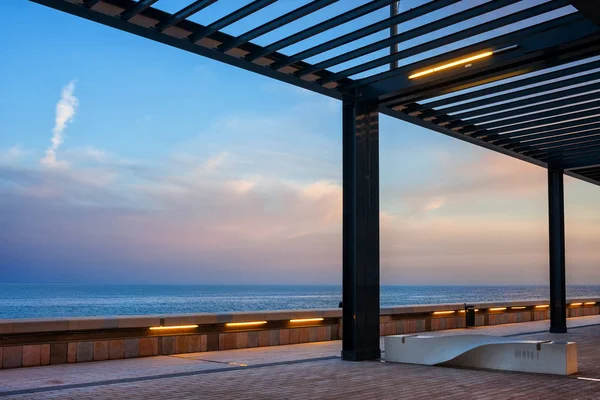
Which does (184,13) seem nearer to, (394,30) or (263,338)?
(394,30)

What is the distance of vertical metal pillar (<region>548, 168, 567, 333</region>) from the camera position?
54.0ft

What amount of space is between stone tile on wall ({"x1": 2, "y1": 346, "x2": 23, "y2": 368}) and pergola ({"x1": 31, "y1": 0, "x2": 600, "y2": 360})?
4.65 metres

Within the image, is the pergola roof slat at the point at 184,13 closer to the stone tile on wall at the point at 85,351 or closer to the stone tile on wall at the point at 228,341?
the stone tile on wall at the point at 85,351

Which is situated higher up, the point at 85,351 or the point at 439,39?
the point at 439,39

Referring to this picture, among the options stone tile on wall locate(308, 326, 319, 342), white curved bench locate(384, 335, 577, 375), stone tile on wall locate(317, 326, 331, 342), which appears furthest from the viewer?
stone tile on wall locate(317, 326, 331, 342)

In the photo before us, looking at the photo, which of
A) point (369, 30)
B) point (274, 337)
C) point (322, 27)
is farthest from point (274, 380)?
point (369, 30)

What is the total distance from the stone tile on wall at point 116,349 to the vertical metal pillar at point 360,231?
3.47 m

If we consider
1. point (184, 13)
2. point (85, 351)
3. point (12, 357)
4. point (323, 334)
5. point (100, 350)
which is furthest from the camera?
point (323, 334)

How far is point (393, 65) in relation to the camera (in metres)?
10.4

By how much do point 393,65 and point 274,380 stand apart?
5.12 meters

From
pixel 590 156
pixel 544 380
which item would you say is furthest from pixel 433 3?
pixel 590 156

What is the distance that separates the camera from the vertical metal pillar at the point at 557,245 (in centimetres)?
1645

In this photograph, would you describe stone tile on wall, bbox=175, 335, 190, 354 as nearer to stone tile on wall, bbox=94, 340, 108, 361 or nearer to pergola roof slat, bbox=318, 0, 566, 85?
stone tile on wall, bbox=94, 340, 108, 361

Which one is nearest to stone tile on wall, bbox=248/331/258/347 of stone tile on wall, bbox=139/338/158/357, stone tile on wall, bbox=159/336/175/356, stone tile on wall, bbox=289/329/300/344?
stone tile on wall, bbox=289/329/300/344
